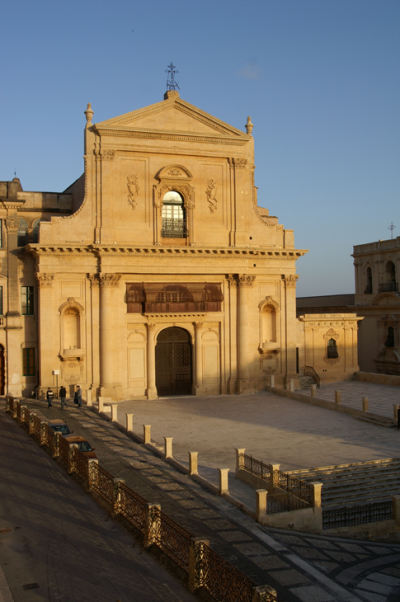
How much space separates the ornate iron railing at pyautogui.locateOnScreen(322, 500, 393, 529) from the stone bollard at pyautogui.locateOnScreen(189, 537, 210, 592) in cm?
747

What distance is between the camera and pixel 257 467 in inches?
739

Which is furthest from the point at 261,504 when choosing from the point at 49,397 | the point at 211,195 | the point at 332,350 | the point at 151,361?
the point at 332,350

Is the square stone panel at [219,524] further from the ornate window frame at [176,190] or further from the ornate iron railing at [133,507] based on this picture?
the ornate window frame at [176,190]

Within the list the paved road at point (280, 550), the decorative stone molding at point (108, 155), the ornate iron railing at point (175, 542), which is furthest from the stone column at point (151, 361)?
the ornate iron railing at point (175, 542)

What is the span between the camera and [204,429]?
2675 cm

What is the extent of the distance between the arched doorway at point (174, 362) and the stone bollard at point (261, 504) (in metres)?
21.1

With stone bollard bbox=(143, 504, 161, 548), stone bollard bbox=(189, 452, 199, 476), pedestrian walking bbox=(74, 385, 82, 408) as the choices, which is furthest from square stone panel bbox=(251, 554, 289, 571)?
pedestrian walking bbox=(74, 385, 82, 408)

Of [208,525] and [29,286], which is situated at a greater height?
[29,286]

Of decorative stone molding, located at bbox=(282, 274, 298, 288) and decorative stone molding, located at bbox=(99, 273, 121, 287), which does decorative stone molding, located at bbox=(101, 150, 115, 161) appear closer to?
decorative stone molding, located at bbox=(99, 273, 121, 287)

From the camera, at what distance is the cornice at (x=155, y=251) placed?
3350 cm

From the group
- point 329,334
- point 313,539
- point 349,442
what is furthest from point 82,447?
point 329,334

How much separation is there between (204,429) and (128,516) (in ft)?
43.4

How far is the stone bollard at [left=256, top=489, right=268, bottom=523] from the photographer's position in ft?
51.1

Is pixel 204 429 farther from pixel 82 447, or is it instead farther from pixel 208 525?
pixel 208 525
